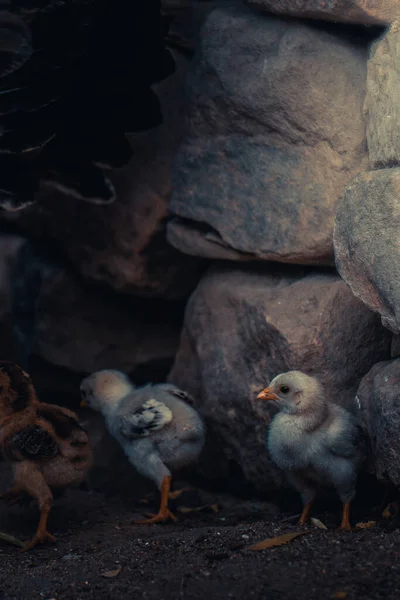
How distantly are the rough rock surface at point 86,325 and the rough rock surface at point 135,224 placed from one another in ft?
0.90

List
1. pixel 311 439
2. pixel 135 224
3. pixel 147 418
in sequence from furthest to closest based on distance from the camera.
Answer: pixel 135 224, pixel 147 418, pixel 311 439

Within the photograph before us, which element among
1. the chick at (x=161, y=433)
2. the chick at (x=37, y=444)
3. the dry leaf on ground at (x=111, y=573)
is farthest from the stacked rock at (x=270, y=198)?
the dry leaf on ground at (x=111, y=573)

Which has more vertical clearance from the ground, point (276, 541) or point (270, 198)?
point (270, 198)

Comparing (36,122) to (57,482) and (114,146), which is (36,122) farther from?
(57,482)

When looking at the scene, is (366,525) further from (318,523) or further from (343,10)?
(343,10)

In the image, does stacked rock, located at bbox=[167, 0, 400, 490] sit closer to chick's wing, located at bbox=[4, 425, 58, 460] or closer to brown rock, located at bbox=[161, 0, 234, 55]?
brown rock, located at bbox=[161, 0, 234, 55]

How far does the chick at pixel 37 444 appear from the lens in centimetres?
486

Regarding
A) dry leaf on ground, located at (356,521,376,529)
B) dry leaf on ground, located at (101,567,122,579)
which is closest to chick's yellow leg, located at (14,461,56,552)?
dry leaf on ground, located at (101,567,122,579)

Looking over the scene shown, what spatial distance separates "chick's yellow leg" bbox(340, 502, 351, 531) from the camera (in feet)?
14.0

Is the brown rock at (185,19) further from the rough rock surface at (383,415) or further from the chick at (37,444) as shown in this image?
the rough rock surface at (383,415)

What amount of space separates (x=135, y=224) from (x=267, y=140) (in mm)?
1191

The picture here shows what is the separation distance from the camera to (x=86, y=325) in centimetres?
625

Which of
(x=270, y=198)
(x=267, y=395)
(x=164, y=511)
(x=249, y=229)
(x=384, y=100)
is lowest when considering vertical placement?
(x=164, y=511)

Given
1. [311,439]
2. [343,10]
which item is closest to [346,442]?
[311,439]
